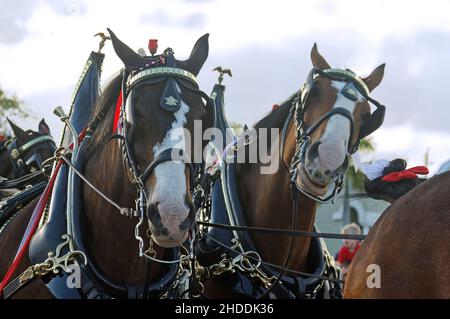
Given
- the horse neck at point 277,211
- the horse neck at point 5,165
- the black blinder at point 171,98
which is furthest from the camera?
the horse neck at point 5,165

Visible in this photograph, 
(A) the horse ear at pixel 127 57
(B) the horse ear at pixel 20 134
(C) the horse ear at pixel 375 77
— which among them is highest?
(A) the horse ear at pixel 127 57

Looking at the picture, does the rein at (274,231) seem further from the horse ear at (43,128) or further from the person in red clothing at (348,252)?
the person in red clothing at (348,252)

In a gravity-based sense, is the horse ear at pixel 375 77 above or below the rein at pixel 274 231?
above

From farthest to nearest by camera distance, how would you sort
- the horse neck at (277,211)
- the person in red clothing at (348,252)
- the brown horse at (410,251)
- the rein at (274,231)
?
the person in red clothing at (348,252), the horse neck at (277,211), the rein at (274,231), the brown horse at (410,251)

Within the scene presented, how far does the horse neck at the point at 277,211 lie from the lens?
17.4 ft

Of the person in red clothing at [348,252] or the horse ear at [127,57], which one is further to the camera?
the person in red clothing at [348,252]

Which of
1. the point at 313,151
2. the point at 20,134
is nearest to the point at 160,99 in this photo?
the point at 313,151

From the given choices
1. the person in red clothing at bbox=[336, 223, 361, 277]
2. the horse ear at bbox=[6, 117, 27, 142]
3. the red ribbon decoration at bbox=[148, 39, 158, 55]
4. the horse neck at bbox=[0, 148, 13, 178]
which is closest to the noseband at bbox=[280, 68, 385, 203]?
the red ribbon decoration at bbox=[148, 39, 158, 55]

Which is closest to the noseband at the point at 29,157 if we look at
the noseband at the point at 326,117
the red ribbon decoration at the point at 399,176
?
the noseband at the point at 326,117

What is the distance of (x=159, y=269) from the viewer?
4379 mm

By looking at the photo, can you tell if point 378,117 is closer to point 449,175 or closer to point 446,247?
point 449,175

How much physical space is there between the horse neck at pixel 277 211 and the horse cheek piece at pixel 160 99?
1.26m

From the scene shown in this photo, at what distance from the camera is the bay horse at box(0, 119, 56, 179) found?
7473 millimetres

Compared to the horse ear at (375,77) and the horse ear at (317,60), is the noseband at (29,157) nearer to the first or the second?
the horse ear at (317,60)
